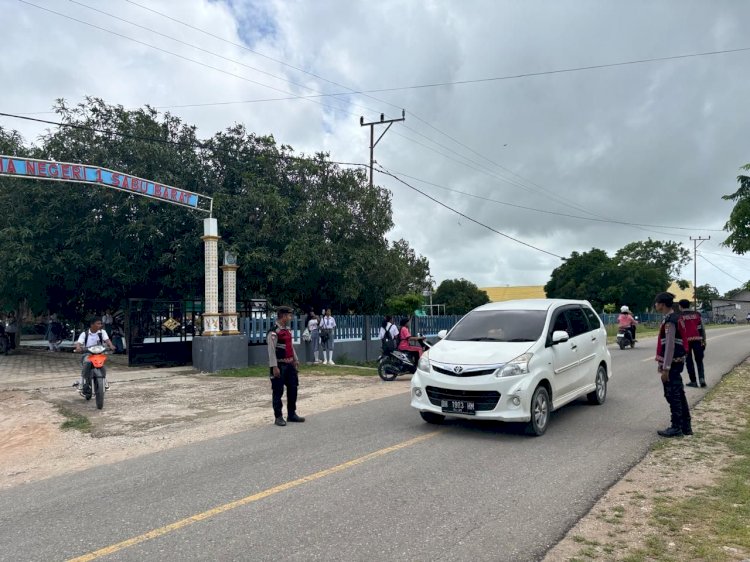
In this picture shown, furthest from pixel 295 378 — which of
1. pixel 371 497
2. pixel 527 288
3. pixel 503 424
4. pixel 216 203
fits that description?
pixel 527 288

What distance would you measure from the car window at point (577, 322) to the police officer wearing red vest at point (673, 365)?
5.14 feet

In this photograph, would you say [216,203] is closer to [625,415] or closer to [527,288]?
[625,415]

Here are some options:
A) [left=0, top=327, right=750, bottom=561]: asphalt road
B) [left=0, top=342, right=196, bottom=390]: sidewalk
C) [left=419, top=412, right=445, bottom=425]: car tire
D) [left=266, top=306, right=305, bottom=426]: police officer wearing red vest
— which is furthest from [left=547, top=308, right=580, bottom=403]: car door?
[left=0, top=342, right=196, bottom=390]: sidewalk

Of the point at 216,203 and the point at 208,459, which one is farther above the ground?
the point at 216,203

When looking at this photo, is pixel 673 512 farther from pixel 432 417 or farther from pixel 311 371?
pixel 311 371

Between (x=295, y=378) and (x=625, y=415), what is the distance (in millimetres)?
5024

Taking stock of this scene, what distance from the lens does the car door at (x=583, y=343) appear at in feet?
28.7

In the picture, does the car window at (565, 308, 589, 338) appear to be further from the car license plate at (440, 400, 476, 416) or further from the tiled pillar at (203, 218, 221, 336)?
the tiled pillar at (203, 218, 221, 336)

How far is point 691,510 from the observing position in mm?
4738

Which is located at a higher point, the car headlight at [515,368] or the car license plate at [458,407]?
the car headlight at [515,368]

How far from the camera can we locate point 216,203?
2095cm

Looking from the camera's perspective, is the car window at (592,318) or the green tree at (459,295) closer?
the car window at (592,318)

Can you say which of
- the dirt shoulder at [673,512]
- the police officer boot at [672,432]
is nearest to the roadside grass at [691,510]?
the dirt shoulder at [673,512]

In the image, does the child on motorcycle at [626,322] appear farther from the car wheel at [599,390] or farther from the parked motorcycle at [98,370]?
the parked motorcycle at [98,370]
